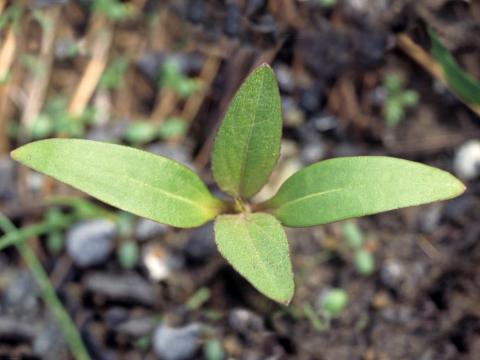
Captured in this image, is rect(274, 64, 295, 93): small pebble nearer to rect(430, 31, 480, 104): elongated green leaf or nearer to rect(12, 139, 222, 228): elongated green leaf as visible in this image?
rect(430, 31, 480, 104): elongated green leaf

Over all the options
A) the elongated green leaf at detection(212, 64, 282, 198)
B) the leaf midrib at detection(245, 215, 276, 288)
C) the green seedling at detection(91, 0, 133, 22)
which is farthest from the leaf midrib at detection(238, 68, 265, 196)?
the green seedling at detection(91, 0, 133, 22)

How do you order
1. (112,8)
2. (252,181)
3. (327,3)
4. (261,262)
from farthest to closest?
(112,8) < (327,3) < (252,181) < (261,262)

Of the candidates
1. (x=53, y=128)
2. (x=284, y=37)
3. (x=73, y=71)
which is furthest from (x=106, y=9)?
(x=284, y=37)

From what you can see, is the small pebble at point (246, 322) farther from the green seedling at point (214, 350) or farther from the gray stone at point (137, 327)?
the gray stone at point (137, 327)

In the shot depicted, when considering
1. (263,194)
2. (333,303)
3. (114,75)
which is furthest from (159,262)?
(114,75)

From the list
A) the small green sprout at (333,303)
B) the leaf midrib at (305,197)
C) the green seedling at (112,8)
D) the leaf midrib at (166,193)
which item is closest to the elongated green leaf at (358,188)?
the leaf midrib at (305,197)

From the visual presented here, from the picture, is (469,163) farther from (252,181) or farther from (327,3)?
(252,181)

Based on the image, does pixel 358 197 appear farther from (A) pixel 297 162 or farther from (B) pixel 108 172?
(A) pixel 297 162
